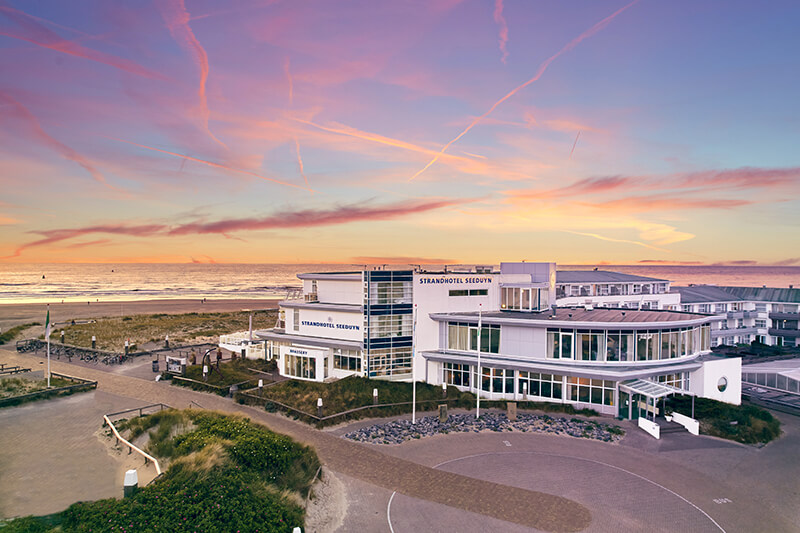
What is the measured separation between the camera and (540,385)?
34.4 m

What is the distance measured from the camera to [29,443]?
974 inches

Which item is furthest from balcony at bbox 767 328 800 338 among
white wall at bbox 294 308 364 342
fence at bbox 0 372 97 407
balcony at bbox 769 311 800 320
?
fence at bbox 0 372 97 407

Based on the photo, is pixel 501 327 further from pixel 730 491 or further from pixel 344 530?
pixel 344 530

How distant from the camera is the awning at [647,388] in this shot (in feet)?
98.5

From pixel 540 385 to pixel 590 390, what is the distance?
344 cm

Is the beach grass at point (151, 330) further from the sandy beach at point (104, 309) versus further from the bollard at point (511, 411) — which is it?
the bollard at point (511, 411)

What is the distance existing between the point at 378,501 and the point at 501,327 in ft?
64.1

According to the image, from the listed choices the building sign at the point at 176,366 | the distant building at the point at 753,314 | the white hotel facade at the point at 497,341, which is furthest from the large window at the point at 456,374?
the distant building at the point at 753,314

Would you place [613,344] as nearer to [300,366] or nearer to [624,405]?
[624,405]

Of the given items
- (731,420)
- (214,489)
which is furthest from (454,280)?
(214,489)

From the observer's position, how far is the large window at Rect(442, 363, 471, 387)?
1460 inches

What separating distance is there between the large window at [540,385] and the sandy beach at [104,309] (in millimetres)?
85676

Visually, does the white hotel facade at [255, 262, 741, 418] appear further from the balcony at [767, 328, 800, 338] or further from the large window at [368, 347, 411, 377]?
the balcony at [767, 328, 800, 338]

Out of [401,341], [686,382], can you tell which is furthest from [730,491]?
[401,341]
